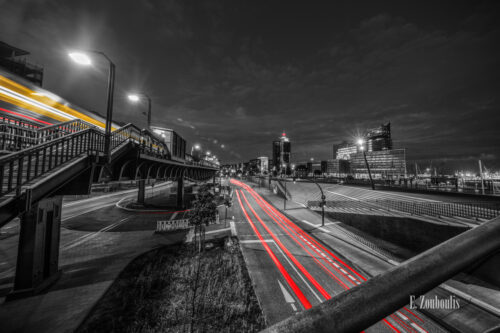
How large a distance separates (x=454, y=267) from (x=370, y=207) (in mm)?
27808

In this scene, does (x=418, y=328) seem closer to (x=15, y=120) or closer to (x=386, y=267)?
(x=386, y=267)

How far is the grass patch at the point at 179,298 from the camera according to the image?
8.88 metres

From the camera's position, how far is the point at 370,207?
80.1ft

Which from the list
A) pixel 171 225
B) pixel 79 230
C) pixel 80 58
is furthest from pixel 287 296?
pixel 79 230

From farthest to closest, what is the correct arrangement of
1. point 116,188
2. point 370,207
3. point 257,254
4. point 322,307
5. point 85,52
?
point 116,188 → point 370,207 → point 257,254 → point 85,52 → point 322,307

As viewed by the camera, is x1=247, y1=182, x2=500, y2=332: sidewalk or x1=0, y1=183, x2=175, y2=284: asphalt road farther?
x1=0, y1=183, x2=175, y2=284: asphalt road

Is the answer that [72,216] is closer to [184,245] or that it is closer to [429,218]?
[184,245]

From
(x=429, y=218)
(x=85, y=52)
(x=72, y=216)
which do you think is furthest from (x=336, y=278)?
(x=72, y=216)

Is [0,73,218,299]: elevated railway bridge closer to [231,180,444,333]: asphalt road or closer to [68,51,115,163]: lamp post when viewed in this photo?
[68,51,115,163]: lamp post

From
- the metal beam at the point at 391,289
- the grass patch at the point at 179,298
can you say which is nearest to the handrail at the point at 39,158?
the grass patch at the point at 179,298

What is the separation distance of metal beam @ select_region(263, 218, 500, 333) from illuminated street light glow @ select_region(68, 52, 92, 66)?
11.4 metres

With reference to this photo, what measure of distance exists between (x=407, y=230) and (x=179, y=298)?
2095 centimetres

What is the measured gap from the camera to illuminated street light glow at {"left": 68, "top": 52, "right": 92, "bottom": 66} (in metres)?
7.76

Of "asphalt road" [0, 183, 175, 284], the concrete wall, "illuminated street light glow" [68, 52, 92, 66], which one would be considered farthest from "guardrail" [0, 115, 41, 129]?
the concrete wall
